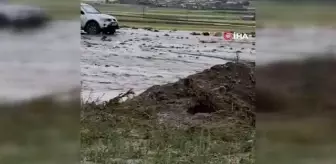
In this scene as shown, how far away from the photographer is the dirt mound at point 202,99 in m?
4.18

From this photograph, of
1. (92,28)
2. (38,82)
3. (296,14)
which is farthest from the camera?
(92,28)

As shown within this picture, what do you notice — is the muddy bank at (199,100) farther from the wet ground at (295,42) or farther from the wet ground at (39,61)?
the wet ground at (39,61)

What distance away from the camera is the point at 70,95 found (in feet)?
13.6

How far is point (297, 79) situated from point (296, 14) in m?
0.42

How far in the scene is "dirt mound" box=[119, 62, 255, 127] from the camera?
4.18m

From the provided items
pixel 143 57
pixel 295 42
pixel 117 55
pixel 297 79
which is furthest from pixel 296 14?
pixel 117 55

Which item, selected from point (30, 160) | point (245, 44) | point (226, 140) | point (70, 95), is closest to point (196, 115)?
point (226, 140)

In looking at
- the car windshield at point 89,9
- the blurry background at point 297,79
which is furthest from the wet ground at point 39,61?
the blurry background at point 297,79

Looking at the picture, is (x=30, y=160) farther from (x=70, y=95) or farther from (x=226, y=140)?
(x=226, y=140)

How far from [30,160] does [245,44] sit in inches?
63.8

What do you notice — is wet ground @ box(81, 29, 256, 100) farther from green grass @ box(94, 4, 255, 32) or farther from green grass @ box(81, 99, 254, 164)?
green grass @ box(81, 99, 254, 164)

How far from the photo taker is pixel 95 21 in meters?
4.17

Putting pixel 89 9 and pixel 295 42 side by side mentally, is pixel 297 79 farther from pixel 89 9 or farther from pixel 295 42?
pixel 89 9

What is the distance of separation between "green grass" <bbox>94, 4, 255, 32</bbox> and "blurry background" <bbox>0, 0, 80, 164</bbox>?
0.31 metres
